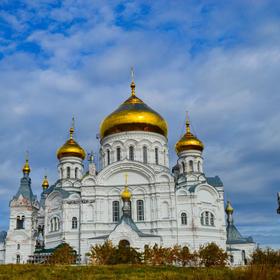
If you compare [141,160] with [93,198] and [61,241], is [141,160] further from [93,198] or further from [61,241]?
[61,241]

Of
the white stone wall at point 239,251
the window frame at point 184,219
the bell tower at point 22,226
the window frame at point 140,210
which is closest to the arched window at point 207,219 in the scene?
the window frame at point 184,219

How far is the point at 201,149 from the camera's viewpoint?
42.7 m

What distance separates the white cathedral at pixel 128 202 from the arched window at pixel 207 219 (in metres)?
0.09

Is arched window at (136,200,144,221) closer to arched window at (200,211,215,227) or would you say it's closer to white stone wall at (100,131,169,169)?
white stone wall at (100,131,169,169)

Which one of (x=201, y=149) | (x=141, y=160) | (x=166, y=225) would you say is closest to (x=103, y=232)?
(x=166, y=225)

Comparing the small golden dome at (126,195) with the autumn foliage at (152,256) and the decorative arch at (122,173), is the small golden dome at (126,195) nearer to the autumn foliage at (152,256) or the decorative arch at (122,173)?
the decorative arch at (122,173)

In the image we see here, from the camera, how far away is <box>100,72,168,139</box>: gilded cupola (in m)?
42.0

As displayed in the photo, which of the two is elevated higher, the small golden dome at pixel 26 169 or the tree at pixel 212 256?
the small golden dome at pixel 26 169

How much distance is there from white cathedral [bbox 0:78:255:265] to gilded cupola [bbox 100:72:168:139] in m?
0.10

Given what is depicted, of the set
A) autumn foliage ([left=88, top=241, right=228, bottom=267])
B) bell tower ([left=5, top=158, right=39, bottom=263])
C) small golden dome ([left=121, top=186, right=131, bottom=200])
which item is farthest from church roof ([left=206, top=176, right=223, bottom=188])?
bell tower ([left=5, top=158, right=39, bottom=263])

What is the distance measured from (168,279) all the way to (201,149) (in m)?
31.7

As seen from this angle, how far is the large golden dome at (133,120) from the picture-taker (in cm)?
4203

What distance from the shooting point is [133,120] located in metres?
42.0

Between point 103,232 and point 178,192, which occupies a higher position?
point 178,192
